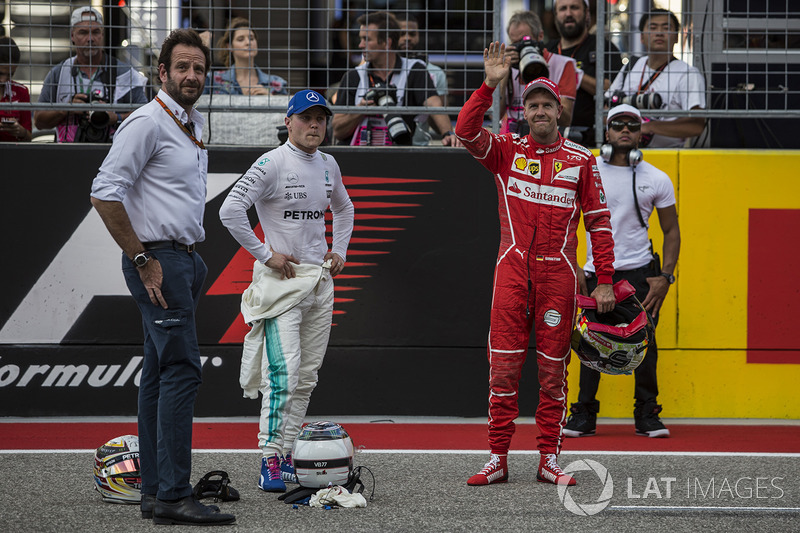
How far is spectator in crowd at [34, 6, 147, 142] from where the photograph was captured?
7445 mm

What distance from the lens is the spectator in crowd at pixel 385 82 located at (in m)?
7.49

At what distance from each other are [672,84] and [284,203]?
3577 millimetres

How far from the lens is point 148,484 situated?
4.63 m

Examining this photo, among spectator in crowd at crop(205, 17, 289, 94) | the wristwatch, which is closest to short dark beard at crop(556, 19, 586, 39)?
spectator in crowd at crop(205, 17, 289, 94)

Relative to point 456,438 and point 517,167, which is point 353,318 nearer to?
point 456,438

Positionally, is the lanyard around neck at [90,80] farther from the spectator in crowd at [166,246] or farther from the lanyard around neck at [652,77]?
the lanyard around neck at [652,77]

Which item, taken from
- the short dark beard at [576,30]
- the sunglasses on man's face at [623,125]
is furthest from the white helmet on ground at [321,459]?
the short dark beard at [576,30]

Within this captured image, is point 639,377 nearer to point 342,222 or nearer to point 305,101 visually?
point 342,222

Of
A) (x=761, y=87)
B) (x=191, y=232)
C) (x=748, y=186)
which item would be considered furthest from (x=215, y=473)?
(x=761, y=87)

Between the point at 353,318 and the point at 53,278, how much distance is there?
230 cm

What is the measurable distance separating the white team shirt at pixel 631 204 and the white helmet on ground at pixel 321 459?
109 inches

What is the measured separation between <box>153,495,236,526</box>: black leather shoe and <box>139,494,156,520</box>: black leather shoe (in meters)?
0.14

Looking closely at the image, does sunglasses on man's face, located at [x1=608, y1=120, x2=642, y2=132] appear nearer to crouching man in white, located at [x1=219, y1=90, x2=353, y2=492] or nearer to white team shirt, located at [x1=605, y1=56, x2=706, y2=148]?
white team shirt, located at [x1=605, y1=56, x2=706, y2=148]

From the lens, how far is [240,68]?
25.0 feet
